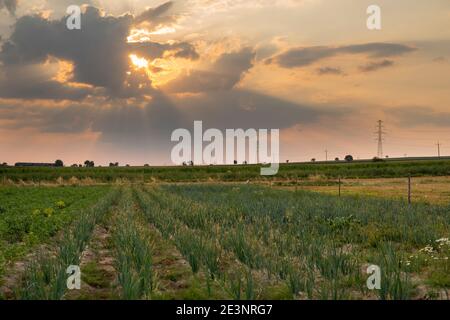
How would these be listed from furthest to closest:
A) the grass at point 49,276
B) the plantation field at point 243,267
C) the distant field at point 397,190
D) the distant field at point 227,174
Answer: the distant field at point 227,174
the distant field at point 397,190
the plantation field at point 243,267
the grass at point 49,276

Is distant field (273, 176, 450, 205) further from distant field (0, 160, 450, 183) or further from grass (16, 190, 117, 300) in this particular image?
grass (16, 190, 117, 300)

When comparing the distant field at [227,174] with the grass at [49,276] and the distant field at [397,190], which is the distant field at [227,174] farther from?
the grass at [49,276]

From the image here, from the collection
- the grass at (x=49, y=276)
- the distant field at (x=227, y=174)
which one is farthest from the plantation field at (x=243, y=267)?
the distant field at (x=227, y=174)

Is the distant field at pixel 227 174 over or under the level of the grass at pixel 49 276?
over

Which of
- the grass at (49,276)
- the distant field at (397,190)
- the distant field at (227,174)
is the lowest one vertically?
the distant field at (397,190)

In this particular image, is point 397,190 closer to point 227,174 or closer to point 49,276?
point 227,174

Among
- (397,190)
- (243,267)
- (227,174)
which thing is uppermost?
(227,174)

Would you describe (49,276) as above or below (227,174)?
below

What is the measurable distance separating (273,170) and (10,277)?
63.2m

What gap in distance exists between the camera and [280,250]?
10.5m

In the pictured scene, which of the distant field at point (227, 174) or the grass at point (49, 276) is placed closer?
the grass at point (49, 276)

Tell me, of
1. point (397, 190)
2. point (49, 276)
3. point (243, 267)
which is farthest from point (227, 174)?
point (49, 276)
